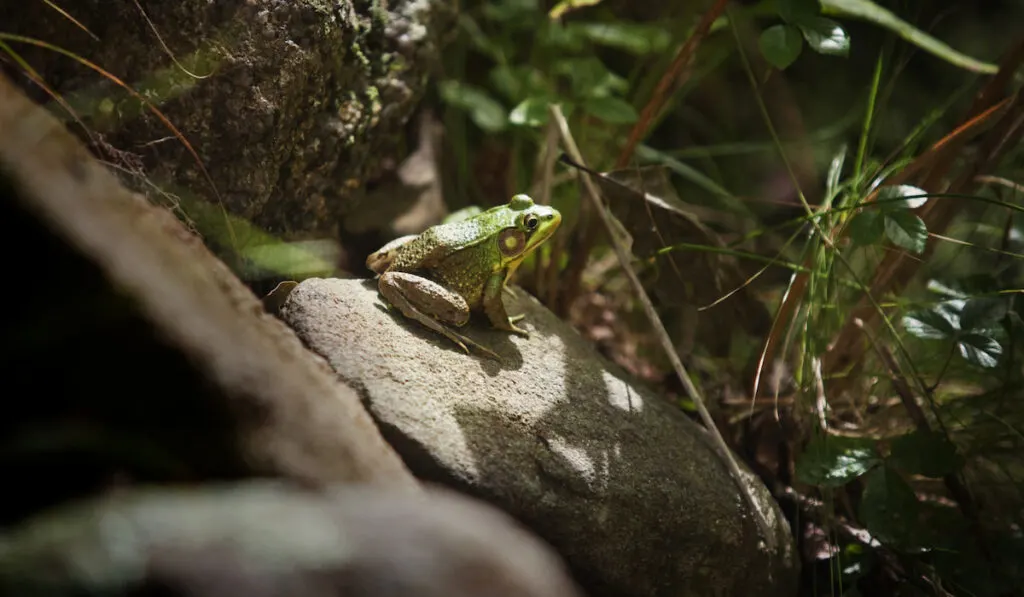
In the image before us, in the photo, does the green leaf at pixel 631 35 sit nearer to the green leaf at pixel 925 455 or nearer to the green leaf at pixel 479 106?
the green leaf at pixel 479 106

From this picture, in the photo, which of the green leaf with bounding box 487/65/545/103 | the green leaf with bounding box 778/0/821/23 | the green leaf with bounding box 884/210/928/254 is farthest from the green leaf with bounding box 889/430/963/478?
the green leaf with bounding box 487/65/545/103

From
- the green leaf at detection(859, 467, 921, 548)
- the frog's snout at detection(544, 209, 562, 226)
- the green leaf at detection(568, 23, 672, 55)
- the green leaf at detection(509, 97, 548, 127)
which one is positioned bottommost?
the green leaf at detection(859, 467, 921, 548)

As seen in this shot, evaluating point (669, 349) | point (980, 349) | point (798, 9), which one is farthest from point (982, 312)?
point (798, 9)

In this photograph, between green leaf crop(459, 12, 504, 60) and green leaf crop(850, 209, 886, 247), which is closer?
green leaf crop(850, 209, 886, 247)

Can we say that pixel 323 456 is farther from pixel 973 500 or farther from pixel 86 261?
pixel 973 500

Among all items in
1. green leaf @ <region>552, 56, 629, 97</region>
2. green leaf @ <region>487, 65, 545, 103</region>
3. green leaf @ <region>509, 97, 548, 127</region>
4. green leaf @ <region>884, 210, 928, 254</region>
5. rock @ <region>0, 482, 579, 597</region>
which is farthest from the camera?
green leaf @ <region>487, 65, 545, 103</region>

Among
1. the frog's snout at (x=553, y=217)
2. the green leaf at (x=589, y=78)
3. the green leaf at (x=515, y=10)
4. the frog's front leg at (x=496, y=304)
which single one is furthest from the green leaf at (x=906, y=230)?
the green leaf at (x=515, y=10)

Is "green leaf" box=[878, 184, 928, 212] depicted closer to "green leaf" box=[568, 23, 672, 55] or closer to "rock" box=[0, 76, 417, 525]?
"green leaf" box=[568, 23, 672, 55]
